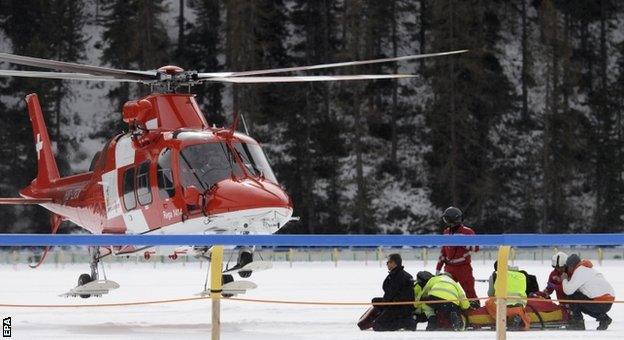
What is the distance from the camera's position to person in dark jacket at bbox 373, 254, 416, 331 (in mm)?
10477

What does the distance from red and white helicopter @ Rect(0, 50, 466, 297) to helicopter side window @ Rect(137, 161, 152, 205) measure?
0.6 inches

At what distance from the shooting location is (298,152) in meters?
51.6

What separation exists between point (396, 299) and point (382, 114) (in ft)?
149

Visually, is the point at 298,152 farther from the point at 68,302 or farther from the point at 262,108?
the point at 68,302

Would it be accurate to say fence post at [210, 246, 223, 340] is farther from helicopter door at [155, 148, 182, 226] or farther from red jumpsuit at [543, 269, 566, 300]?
helicopter door at [155, 148, 182, 226]

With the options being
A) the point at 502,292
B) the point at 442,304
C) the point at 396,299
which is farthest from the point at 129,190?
the point at 502,292

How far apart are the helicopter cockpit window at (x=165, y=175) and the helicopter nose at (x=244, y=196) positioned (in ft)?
2.87

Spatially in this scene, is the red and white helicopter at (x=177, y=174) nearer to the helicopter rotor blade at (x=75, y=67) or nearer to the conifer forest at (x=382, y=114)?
the helicopter rotor blade at (x=75, y=67)

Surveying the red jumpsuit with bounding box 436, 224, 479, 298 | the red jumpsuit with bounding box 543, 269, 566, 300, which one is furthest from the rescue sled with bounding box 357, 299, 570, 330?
the red jumpsuit with bounding box 436, 224, 479, 298

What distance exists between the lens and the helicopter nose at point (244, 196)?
1342 centimetres

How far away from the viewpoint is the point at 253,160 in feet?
47.5

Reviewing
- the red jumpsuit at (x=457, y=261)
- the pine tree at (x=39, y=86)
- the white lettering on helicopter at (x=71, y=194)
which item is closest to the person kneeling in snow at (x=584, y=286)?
the red jumpsuit at (x=457, y=261)

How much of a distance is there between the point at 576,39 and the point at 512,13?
4301 mm

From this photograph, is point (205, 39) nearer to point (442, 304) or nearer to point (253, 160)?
point (253, 160)
